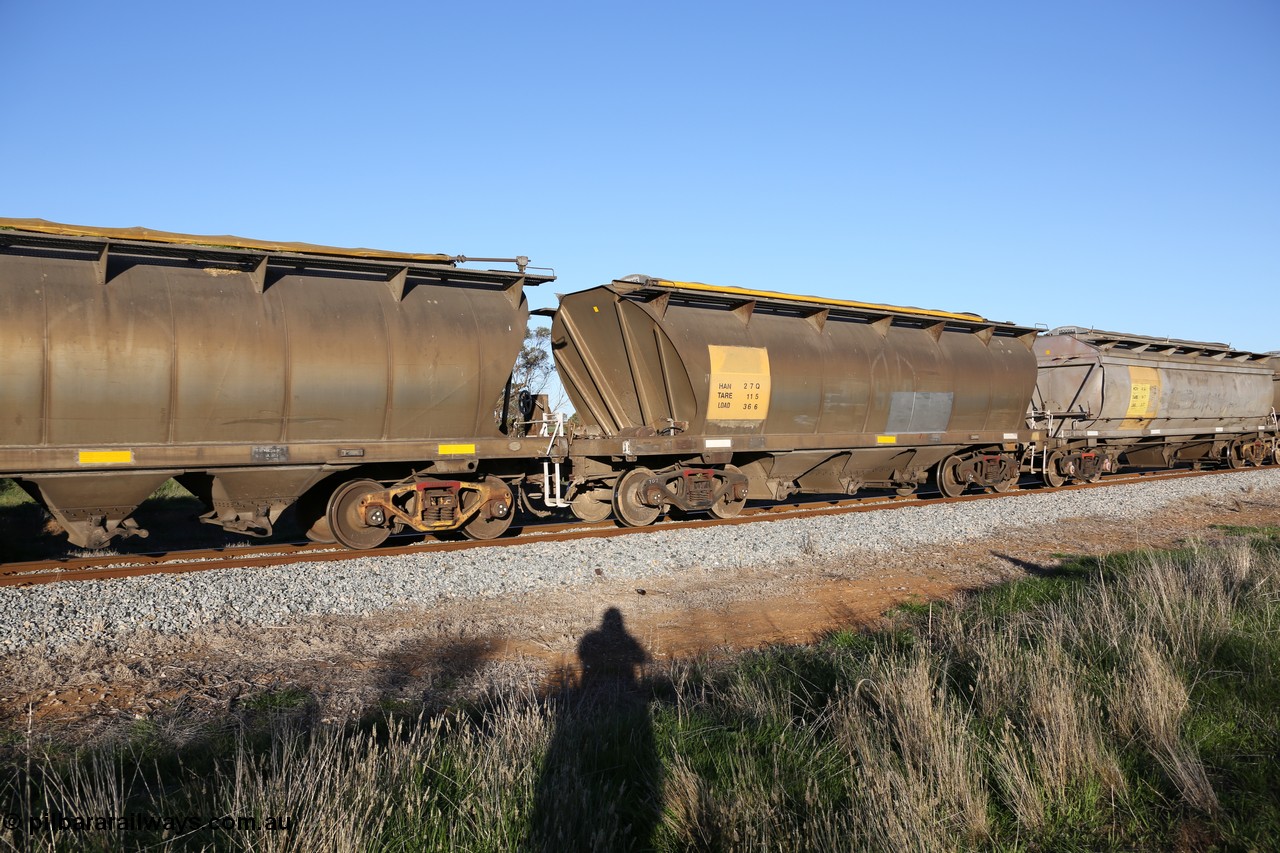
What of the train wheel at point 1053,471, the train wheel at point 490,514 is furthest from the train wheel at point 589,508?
the train wheel at point 1053,471

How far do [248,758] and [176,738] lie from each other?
31.4 inches

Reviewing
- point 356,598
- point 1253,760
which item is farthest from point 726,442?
point 1253,760

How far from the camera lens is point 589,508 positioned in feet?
46.8

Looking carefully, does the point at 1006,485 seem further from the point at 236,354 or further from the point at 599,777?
the point at 599,777

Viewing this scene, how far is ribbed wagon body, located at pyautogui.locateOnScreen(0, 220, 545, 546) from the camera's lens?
8.84 meters

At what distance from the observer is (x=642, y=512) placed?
13.9 metres

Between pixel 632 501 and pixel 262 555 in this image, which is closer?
pixel 262 555

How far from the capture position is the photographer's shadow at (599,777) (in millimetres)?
4059

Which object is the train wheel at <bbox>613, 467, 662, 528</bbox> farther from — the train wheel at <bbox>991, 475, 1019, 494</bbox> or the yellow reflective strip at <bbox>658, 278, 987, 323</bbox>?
the train wheel at <bbox>991, 475, 1019, 494</bbox>

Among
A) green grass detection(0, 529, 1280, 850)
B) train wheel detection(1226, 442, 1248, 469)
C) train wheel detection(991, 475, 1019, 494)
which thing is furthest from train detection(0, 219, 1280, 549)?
train wheel detection(1226, 442, 1248, 469)

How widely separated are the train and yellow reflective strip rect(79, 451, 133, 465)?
0.02 meters

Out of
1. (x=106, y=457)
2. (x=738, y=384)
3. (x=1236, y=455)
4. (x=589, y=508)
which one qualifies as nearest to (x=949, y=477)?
(x=738, y=384)

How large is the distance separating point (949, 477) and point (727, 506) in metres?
6.18

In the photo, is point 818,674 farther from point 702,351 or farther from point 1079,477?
point 1079,477
